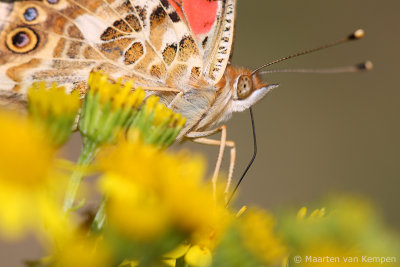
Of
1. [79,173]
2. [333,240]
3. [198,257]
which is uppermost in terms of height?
[79,173]


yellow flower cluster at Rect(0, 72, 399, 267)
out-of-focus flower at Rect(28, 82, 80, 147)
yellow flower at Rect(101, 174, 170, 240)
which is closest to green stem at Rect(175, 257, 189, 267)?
yellow flower cluster at Rect(0, 72, 399, 267)

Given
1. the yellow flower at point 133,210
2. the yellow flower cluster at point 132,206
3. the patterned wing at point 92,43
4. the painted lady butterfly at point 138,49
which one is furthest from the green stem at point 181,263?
the patterned wing at point 92,43

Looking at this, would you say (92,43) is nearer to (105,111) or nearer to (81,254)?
(105,111)

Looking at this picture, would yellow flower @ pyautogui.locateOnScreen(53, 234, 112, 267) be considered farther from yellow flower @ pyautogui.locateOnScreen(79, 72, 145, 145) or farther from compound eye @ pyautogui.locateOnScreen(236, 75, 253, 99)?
compound eye @ pyautogui.locateOnScreen(236, 75, 253, 99)

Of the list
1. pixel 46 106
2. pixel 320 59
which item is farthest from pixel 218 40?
pixel 320 59

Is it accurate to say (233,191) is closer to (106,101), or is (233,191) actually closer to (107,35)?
(106,101)

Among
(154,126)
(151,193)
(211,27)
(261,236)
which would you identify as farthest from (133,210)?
(211,27)
